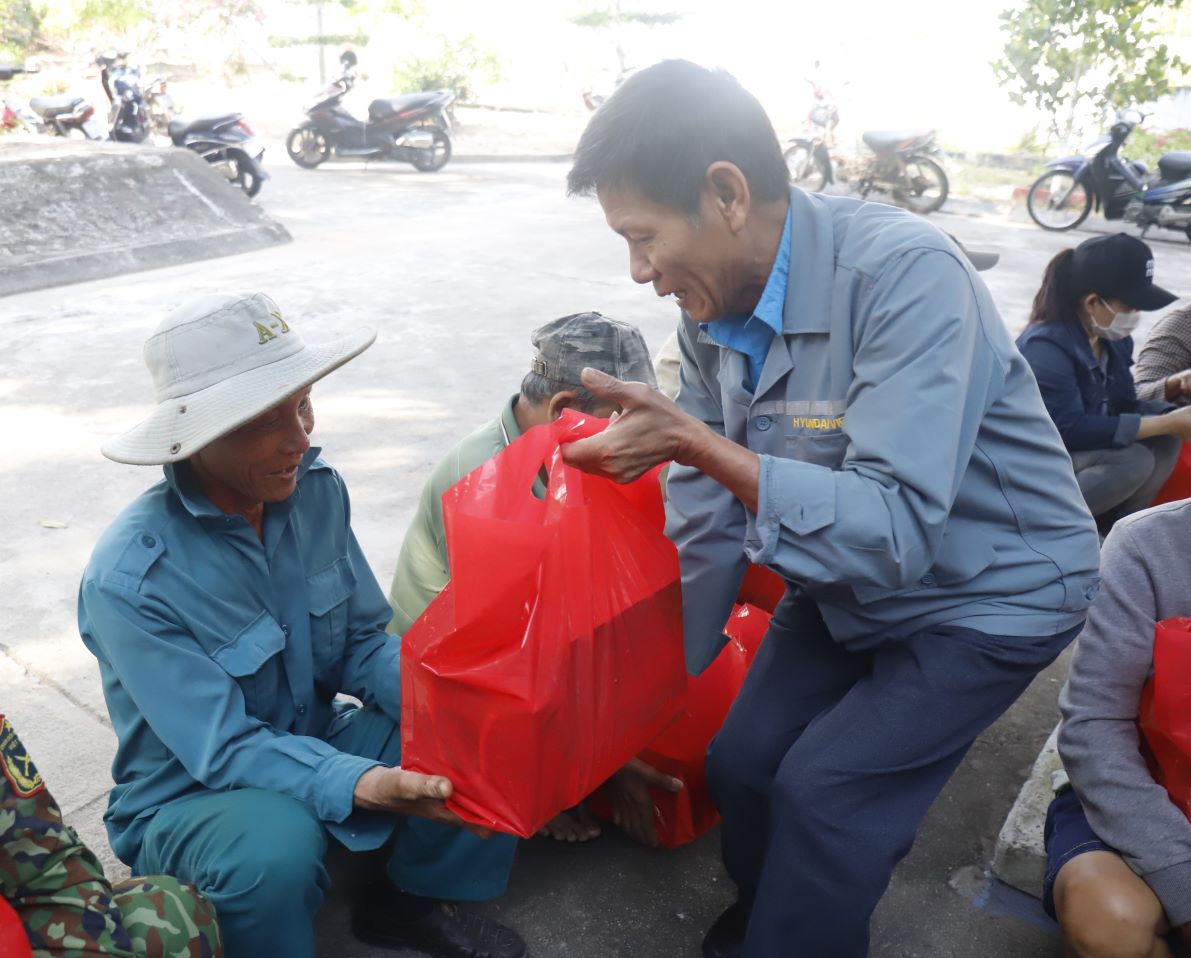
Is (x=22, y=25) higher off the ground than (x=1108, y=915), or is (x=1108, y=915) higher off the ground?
(x=1108, y=915)

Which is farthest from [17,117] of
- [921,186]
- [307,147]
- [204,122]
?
[921,186]

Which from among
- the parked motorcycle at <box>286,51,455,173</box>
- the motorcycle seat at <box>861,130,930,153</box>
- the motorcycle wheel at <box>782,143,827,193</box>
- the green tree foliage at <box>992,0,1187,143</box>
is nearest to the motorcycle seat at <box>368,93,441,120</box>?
the parked motorcycle at <box>286,51,455,173</box>

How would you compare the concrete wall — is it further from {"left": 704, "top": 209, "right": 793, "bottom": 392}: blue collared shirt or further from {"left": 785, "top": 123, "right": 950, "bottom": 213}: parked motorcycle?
{"left": 704, "top": 209, "right": 793, "bottom": 392}: blue collared shirt

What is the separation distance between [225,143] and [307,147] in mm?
2728

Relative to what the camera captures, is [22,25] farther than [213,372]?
Yes

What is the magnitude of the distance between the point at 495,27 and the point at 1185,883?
2201cm

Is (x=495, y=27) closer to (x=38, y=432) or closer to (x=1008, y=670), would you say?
(x=38, y=432)

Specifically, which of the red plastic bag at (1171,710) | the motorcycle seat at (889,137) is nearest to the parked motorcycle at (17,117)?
the motorcycle seat at (889,137)

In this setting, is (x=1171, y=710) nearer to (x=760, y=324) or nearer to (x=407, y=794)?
(x=760, y=324)

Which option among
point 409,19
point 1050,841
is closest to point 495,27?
point 409,19

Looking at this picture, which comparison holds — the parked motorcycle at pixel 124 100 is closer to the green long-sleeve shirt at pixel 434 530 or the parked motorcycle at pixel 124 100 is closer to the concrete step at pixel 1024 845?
the green long-sleeve shirt at pixel 434 530

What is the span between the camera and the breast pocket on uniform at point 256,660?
1772 mm

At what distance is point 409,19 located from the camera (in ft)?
61.5

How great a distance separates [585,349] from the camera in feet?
7.45
